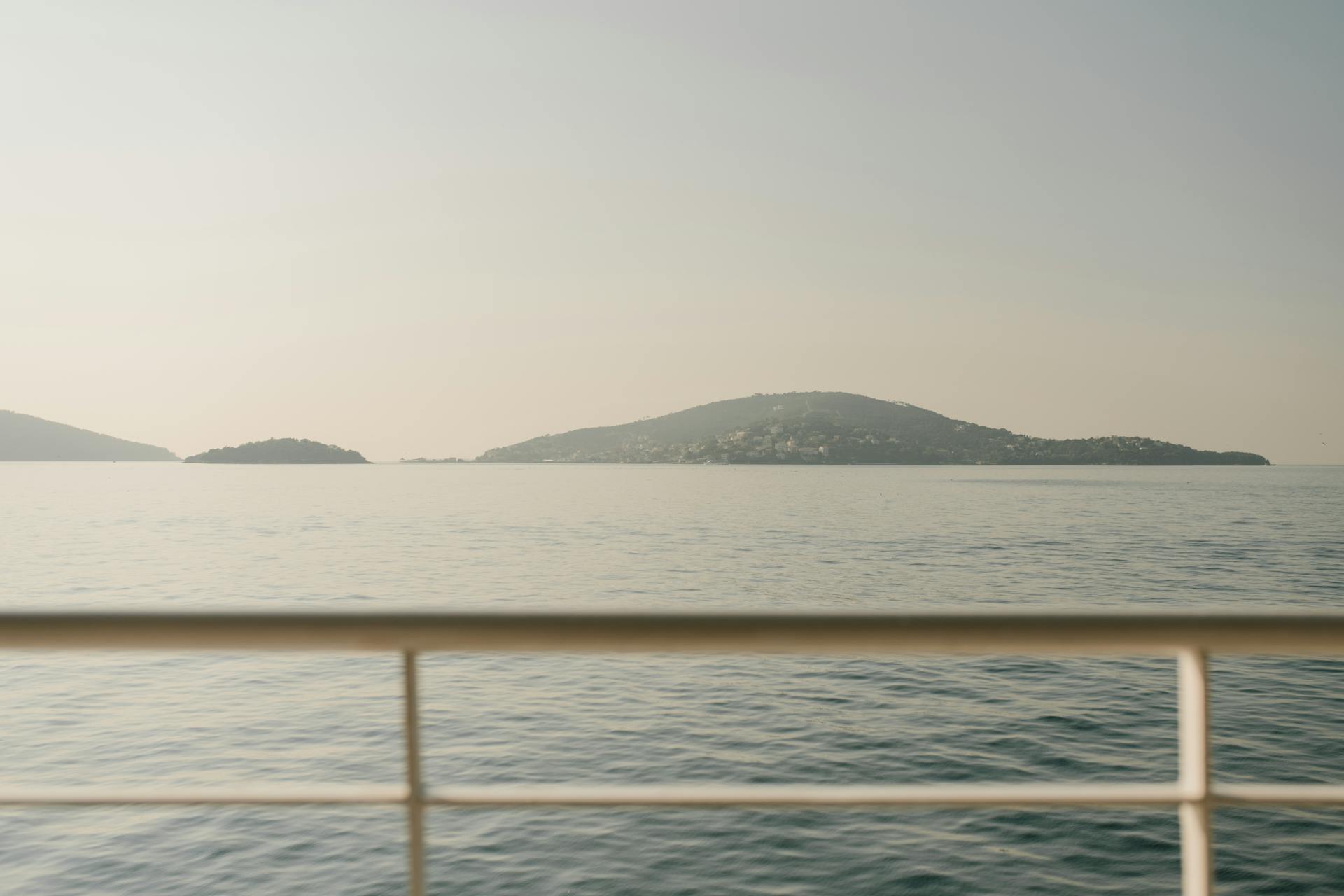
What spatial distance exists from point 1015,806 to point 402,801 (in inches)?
30.8

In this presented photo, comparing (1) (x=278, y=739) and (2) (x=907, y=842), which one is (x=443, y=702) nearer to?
(1) (x=278, y=739)

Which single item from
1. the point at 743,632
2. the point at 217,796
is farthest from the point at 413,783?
the point at 743,632

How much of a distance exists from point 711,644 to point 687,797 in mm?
191

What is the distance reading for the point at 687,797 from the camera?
51.0 inches

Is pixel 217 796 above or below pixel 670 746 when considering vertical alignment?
above

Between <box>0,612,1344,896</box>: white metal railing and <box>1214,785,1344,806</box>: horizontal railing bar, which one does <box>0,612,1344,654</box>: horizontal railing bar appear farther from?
<box>1214,785,1344,806</box>: horizontal railing bar

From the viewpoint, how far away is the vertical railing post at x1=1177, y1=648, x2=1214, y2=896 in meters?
1.34

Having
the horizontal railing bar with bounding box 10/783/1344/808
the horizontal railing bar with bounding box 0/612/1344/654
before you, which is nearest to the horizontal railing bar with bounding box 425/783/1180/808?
the horizontal railing bar with bounding box 10/783/1344/808

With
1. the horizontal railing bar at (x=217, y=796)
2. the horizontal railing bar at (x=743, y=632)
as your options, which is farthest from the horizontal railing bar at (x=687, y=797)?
the horizontal railing bar at (x=743, y=632)

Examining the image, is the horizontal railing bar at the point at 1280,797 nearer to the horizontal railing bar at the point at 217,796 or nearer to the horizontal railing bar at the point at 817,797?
the horizontal railing bar at the point at 817,797

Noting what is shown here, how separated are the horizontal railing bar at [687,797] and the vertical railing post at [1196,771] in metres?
0.02

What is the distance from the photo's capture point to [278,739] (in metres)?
11.3

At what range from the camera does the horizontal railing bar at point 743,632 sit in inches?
52.0

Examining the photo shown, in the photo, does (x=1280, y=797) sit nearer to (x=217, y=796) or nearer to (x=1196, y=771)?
(x=1196, y=771)
